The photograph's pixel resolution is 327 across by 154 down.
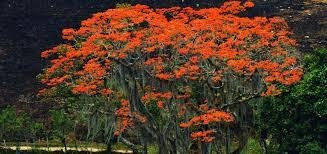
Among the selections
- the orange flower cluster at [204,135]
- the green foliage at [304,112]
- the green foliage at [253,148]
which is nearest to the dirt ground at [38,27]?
the green foliage at [253,148]

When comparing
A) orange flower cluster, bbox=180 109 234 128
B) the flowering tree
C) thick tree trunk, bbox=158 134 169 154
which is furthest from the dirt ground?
orange flower cluster, bbox=180 109 234 128

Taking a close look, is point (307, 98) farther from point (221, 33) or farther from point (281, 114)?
point (221, 33)

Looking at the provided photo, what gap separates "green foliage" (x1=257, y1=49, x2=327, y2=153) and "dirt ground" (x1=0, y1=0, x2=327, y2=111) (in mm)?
28153

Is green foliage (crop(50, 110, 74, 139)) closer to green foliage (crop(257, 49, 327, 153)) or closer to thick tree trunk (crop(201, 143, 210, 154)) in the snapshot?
green foliage (crop(257, 49, 327, 153))

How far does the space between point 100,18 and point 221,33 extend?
652cm

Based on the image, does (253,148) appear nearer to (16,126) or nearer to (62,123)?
(62,123)

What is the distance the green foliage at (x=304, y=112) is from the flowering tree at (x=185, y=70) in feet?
3.75

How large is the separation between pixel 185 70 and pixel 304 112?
24.1ft

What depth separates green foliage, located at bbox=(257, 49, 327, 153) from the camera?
1158 inches

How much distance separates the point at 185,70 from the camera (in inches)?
1055

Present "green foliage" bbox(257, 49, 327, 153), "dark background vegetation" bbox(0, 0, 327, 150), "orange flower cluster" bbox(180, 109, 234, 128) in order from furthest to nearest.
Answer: "dark background vegetation" bbox(0, 0, 327, 150) → "green foliage" bbox(257, 49, 327, 153) → "orange flower cluster" bbox(180, 109, 234, 128)

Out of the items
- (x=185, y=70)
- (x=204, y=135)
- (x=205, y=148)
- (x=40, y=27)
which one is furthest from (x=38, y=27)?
(x=204, y=135)

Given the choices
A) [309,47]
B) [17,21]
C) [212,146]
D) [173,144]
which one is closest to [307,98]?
[212,146]

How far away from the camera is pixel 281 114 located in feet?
104
